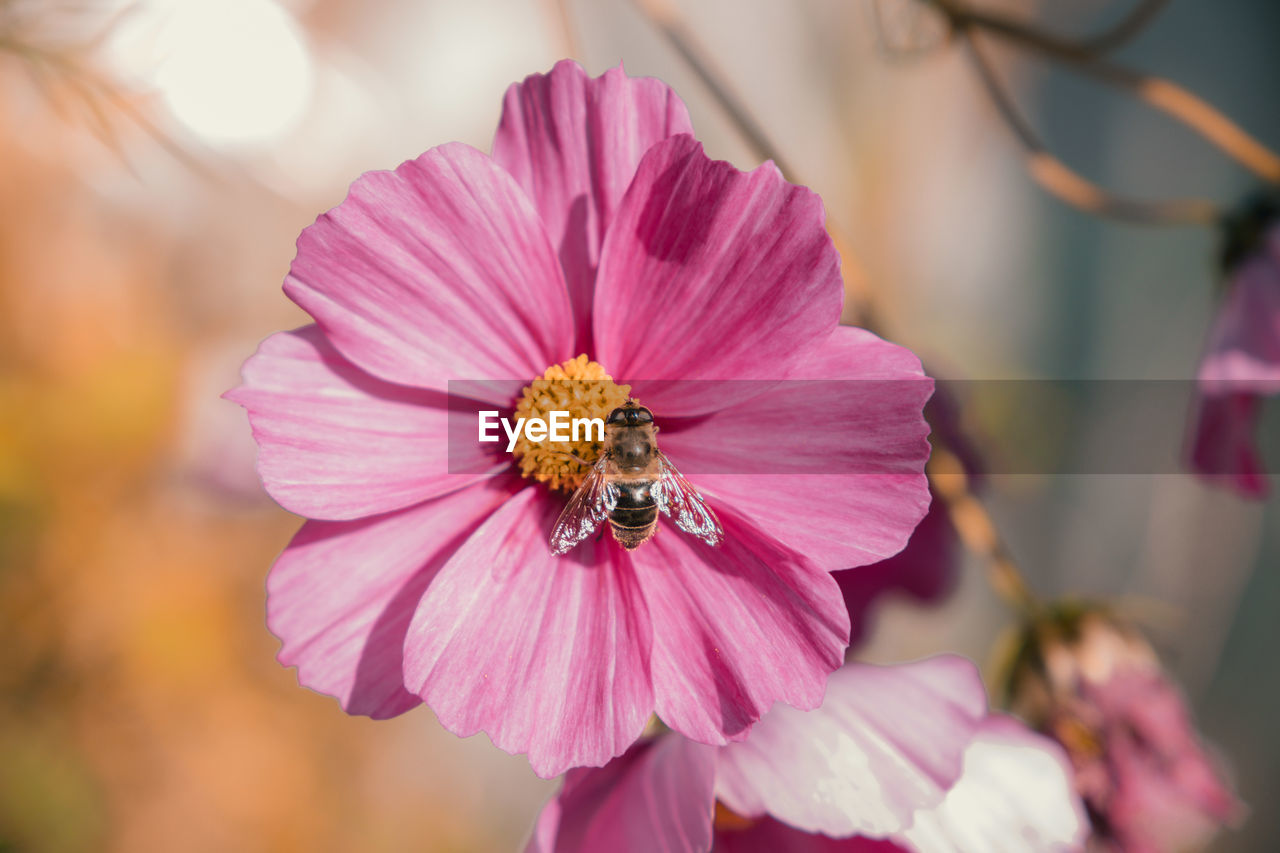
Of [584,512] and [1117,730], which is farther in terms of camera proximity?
[1117,730]

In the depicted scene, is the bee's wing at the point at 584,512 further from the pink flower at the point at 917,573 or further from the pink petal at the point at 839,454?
the pink flower at the point at 917,573

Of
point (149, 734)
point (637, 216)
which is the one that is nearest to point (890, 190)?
point (637, 216)

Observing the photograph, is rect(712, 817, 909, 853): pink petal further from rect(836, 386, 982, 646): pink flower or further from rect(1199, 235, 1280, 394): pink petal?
rect(1199, 235, 1280, 394): pink petal

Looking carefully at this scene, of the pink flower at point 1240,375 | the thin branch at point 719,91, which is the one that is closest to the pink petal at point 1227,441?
the pink flower at point 1240,375

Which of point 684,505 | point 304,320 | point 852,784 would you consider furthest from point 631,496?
point 304,320

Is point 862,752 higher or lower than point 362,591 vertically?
lower

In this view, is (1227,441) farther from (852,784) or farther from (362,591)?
(362,591)
